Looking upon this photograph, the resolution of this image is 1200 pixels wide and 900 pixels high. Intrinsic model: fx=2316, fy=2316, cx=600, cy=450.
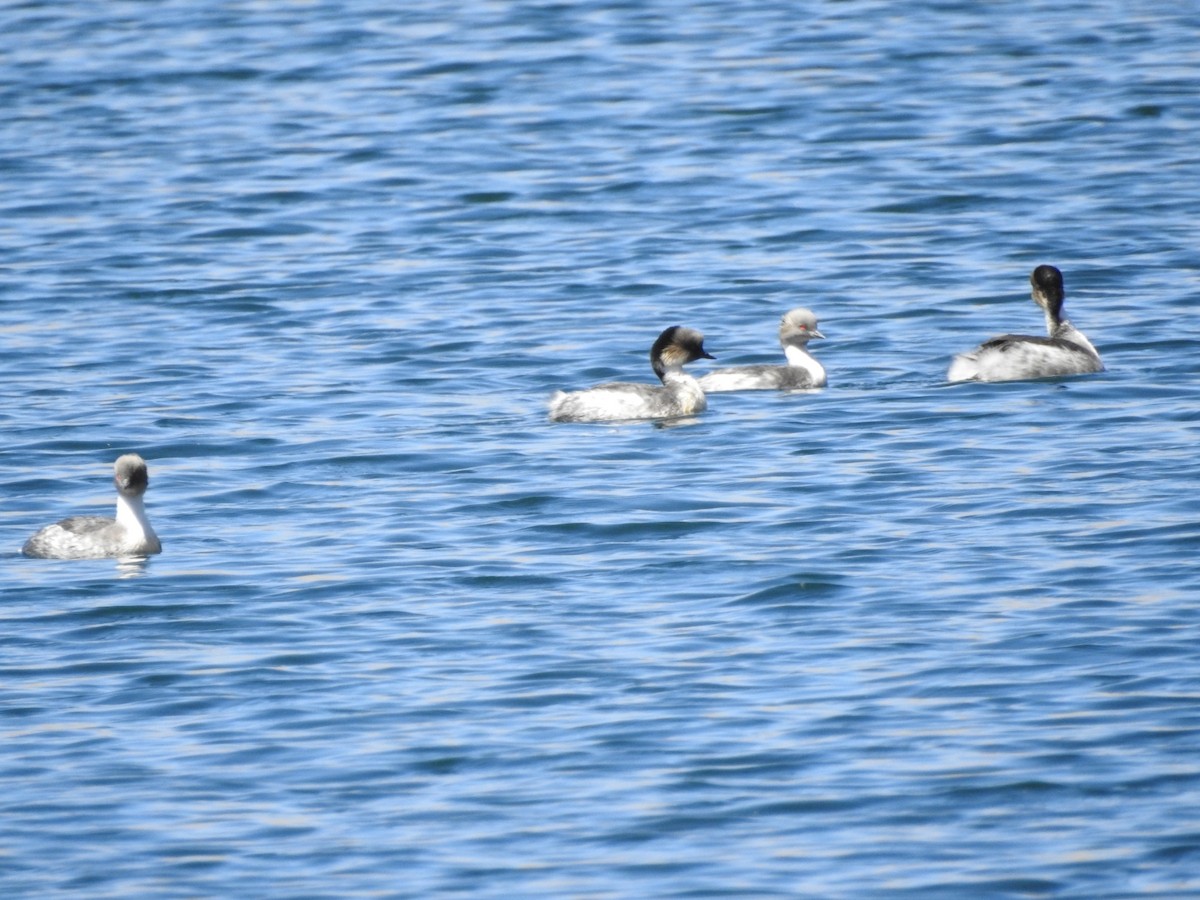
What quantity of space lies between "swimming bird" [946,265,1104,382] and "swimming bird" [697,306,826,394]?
3.64 feet

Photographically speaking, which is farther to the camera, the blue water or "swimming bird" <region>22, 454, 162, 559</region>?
"swimming bird" <region>22, 454, 162, 559</region>

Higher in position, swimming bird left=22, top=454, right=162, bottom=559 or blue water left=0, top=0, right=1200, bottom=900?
swimming bird left=22, top=454, right=162, bottom=559

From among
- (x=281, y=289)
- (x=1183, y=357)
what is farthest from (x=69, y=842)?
(x=281, y=289)

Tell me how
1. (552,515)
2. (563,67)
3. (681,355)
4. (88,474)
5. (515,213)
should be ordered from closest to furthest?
(552,515) < (88,474) < (681,355) < (515,213) < (563,67)

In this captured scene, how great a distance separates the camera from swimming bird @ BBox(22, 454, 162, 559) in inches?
537

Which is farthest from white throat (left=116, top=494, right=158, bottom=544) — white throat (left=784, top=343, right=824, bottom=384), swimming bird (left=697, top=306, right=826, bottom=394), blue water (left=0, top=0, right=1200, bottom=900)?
white throat (left=784, top=343, right=824, bottom=384)

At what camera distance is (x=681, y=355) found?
17969 mm

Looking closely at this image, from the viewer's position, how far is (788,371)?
18.4 metres

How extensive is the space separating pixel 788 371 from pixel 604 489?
11.6 ft

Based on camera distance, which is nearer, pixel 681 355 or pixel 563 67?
pixel 681 355

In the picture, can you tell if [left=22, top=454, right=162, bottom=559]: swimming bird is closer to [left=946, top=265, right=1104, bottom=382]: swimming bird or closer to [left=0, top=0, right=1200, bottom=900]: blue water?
[left=0, top=0, right=1200, bottom=900]: blue water

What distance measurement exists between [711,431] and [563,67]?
18.1 metres

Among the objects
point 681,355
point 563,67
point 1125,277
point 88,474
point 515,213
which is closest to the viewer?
point 88,474

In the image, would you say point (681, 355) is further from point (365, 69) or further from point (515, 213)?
point (365, 69)
